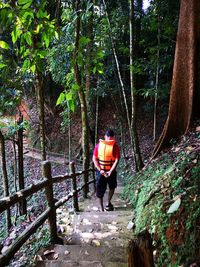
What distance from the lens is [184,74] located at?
7.57 metres

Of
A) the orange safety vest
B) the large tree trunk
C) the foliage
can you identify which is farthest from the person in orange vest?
the large tree trunk

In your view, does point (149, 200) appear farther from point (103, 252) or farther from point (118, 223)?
point (103, 252)

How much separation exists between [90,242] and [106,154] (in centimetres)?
234

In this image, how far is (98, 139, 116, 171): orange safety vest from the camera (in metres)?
6.23

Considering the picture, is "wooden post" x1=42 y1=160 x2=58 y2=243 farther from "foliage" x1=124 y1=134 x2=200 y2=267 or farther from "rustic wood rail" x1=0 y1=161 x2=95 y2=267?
"foliage" x1=124 y1=134 x2=200 y2=267

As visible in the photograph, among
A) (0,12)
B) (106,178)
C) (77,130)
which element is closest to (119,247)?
(106,178)

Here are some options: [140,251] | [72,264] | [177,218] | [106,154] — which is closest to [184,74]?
[106,154]

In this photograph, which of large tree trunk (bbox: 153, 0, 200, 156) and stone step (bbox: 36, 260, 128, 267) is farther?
large tree trunk (bbox: 153, 0, 200, 156)

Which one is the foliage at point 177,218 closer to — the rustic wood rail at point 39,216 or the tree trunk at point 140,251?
the tree trunk at point 140,251

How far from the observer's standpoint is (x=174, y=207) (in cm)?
329

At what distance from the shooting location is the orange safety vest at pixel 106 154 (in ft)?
20.5

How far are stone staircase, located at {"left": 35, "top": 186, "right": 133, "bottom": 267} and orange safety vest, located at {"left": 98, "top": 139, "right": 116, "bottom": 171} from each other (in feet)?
3.65

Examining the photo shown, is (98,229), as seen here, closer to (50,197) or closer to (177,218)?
(50,197)

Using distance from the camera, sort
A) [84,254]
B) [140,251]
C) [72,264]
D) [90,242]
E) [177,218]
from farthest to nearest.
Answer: [90,242], [84,254], [177,218], [72,264], [140,251]
